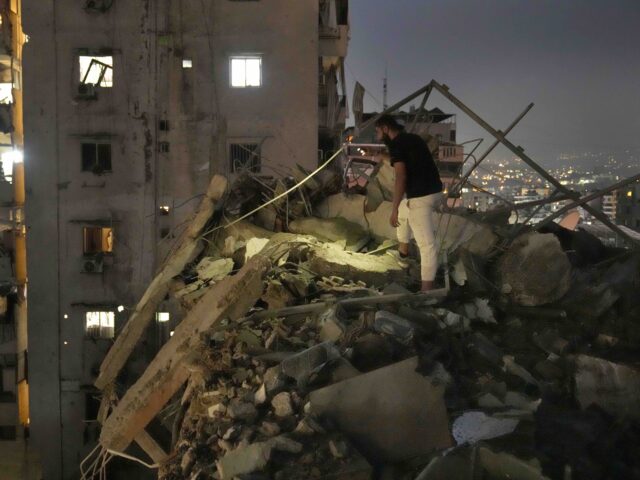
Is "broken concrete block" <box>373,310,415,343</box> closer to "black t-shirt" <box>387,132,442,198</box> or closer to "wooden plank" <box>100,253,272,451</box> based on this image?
"wooden plank" <box>100,253,272,451</box>

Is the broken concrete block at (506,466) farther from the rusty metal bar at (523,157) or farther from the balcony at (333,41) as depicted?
the balcony at (333,41)

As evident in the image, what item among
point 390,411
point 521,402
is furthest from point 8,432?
point 521,402

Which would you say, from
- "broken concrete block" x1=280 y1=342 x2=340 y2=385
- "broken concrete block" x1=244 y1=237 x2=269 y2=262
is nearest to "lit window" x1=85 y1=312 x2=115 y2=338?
"broken concrete block" x1=244 y1=237 x2=269 y2=262

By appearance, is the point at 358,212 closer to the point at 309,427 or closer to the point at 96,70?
the point at 309,427

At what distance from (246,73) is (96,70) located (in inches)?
179

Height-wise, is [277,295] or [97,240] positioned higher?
[277,295]

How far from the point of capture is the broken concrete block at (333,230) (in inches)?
317

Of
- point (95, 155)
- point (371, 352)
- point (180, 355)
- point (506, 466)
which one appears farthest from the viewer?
point (95, 155)

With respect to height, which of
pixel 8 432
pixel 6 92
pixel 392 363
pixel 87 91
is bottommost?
pixel 8 432

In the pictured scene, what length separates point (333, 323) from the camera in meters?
4.97

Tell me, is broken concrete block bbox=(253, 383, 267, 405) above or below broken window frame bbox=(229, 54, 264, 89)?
below

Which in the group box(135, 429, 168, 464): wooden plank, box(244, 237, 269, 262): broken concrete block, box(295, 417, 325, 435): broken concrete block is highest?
box(244, 237, 269, 262): broken concrete block

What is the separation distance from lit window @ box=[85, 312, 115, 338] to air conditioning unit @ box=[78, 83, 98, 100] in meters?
6.66

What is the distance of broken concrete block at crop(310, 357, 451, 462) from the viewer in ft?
11.8
